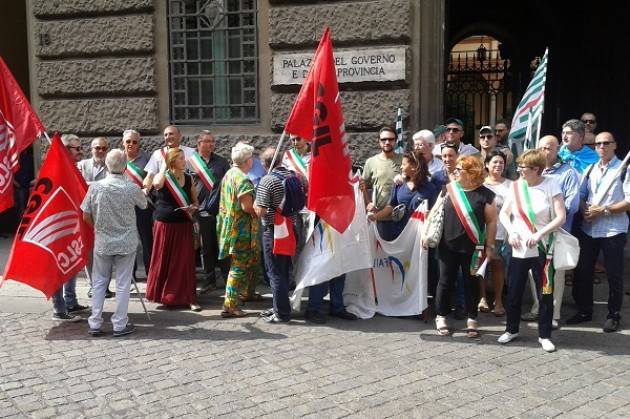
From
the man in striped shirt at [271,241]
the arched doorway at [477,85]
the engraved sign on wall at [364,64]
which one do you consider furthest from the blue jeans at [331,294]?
the arched doorway at [477,85]

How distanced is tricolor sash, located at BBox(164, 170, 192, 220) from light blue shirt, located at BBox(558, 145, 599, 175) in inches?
144

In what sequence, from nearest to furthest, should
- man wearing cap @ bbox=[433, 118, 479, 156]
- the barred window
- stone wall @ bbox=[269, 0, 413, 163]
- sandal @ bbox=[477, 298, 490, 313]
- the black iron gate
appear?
sandal @ bbox=[477, 298, 490, 313] → man wearing cap @ bbox=[433, 118, 479, 156] → stone wall @ bbox=[269, 0, 413, 163] → the barred window → the black iron gate

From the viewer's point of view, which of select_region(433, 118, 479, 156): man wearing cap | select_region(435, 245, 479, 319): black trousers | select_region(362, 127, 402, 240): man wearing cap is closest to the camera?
select_region(435, 245, 479, 319): black trousers

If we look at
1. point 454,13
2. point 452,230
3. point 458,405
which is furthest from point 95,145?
point 454,13

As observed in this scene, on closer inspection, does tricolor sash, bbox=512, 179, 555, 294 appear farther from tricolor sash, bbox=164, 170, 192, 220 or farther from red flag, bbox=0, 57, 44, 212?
red flag, bbox=0, 57, 44, 212

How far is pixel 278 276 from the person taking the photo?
5.72 m

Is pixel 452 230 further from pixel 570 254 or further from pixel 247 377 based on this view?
pixel 247 377

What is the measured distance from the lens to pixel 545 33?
13.2 meters

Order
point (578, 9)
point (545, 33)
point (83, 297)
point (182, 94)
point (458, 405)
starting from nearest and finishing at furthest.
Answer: point (458, 405) → point (83, 297) → point (182, 94) → point (578, 9) → point (545, 33)

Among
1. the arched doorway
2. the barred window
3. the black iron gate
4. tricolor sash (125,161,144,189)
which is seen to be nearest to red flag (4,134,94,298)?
tricolor sash (125,161,144,189)

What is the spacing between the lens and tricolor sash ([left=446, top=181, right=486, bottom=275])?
17.0 feet

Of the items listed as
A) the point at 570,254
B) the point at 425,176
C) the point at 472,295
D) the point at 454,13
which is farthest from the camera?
the point at 454,13

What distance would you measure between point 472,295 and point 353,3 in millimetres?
3886

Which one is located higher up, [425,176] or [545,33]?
[545,33]
